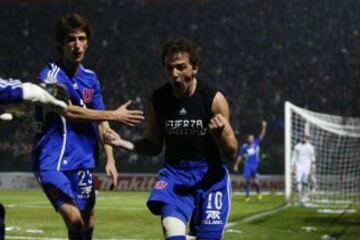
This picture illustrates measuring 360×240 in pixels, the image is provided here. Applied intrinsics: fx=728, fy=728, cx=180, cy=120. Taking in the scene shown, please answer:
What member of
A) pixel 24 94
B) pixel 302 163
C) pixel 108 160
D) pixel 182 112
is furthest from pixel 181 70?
pixel 302 163

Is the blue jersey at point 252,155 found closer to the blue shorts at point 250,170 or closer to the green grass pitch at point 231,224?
the blue shorts at point 250,170

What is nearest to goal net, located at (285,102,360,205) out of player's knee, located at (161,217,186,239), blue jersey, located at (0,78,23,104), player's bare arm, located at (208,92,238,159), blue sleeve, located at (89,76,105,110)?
blue sleeve, located at (89,76,105,110)

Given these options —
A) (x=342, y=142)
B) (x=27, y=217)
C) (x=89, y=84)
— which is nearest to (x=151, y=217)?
(x=27, y=217)

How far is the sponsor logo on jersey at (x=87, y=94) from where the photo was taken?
269 inches

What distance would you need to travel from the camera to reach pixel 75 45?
6.59m

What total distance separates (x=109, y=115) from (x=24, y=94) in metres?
1.19

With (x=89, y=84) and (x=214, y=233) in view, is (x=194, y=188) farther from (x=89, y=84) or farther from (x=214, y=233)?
(x=89, y=84)

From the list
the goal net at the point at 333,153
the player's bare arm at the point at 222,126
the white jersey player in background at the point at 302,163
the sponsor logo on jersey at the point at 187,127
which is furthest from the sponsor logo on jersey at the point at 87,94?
the goal net at the point at 333,153

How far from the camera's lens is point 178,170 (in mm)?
6242

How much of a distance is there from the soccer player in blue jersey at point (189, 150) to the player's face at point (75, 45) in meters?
0.86

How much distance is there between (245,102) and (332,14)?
8.68 meters

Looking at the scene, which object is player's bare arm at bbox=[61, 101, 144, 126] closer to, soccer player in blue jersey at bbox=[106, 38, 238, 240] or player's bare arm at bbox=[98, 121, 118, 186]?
soccer player in blue jersey at bbox=[106, 38, 238, 240]

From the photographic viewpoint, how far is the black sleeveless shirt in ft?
20.3

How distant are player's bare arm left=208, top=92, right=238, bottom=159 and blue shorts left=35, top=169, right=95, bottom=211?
1.47 meters
